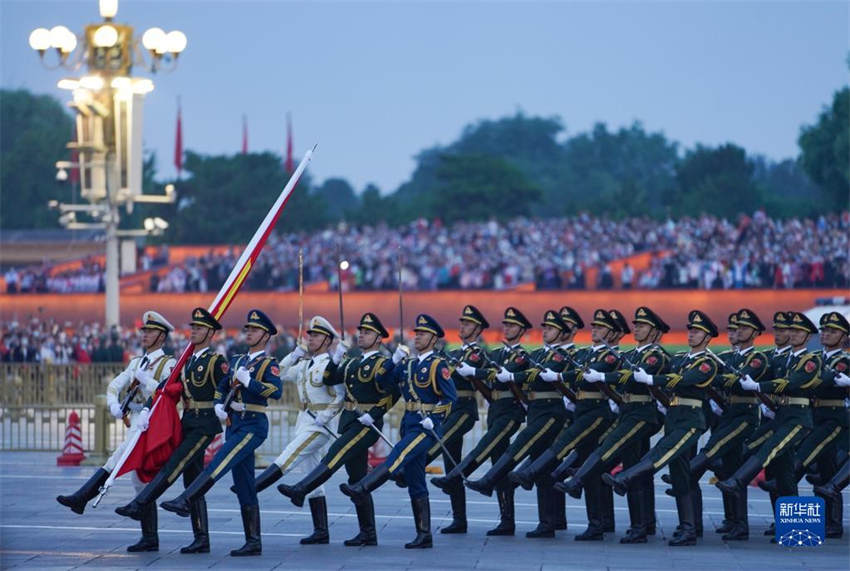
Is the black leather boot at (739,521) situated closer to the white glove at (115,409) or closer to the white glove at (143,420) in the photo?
the white glove at (143,420)

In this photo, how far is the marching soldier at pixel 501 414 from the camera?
48.5ft

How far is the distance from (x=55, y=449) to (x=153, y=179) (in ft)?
238

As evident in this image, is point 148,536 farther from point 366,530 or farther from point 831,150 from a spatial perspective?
point 831,150

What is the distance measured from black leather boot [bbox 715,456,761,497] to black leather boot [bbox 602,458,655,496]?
0.71m

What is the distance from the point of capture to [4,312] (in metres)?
53.8

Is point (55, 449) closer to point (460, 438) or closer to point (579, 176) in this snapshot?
point (460, 438)

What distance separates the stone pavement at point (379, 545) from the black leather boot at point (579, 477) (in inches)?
19.7

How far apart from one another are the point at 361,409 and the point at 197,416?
1.38 meters

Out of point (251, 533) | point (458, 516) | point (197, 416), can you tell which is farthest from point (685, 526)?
point (197, 416)

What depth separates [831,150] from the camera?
208 feet

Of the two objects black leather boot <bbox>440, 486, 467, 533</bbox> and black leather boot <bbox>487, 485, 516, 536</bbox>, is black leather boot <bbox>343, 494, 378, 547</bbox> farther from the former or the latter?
black leather boot <bbox>487, 485, 516, 536</bbox>

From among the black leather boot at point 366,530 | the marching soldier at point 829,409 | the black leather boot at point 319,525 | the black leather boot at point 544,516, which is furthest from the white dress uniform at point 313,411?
the marching soldier at point 829,409

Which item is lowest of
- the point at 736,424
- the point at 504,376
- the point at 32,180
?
the point at 736,424

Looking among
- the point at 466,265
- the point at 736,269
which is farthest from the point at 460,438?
the point at 466,265
